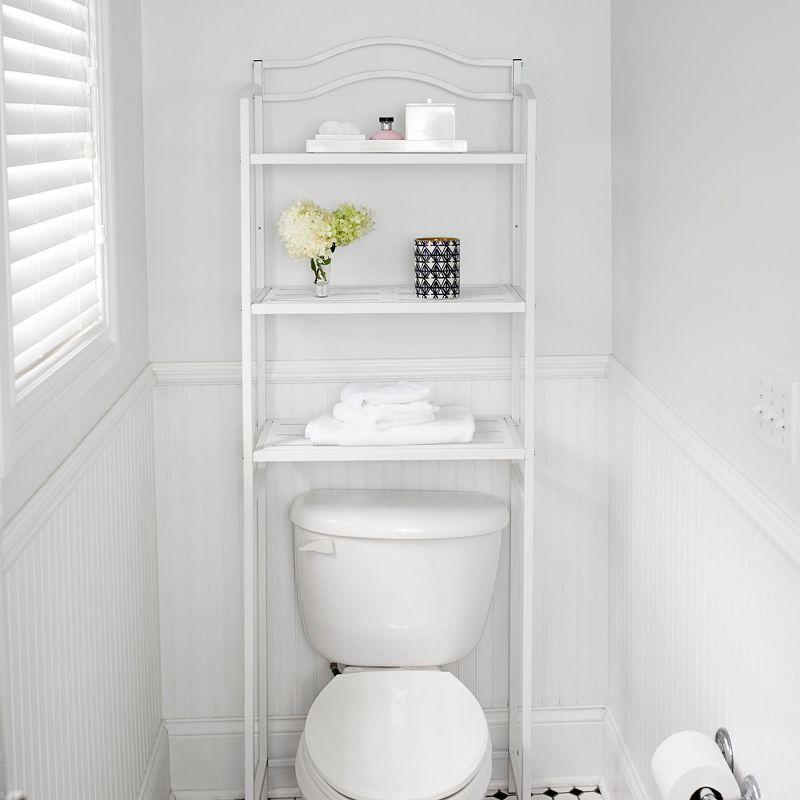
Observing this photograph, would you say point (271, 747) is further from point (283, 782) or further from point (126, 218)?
point (126, 218)

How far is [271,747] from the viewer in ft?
9.18

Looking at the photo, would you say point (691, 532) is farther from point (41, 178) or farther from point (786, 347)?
point (41, 178)

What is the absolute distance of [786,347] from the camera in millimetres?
1545

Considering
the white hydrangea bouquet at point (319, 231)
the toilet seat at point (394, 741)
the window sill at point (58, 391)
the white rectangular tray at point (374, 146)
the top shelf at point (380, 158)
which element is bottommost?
the toilet seat at point (394, 741)

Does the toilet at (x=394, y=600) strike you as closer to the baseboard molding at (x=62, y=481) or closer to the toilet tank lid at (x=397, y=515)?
the toilet tank lid at (x=397, y=515)

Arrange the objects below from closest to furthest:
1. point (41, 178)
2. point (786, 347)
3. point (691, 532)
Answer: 1. point (786, 347)
2. point (41, 178)
3. point (691, 532)

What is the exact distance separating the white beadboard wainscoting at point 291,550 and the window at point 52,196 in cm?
55

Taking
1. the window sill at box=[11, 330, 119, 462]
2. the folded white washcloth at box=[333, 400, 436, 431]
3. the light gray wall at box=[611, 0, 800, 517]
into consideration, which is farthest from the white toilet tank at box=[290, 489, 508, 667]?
the window sill at box=[11, 330, 119, 462]

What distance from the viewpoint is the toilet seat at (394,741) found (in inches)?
82.4

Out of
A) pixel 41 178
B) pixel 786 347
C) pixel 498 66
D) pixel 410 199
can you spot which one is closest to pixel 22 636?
pixel 41 178

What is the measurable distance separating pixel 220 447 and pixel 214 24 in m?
0.97

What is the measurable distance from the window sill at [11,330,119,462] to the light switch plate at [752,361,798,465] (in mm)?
1043

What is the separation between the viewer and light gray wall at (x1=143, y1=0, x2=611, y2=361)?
2535 mm

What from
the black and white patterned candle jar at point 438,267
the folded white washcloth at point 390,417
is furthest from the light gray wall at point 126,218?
the black and white patterned candle jar at point 438,267
